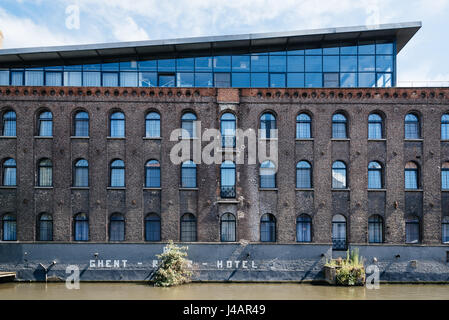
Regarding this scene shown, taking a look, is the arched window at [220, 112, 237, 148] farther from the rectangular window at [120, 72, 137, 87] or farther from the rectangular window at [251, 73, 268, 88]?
the rectangular window at [120, 72, 137, 87]

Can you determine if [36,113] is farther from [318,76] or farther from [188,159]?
[318,76]

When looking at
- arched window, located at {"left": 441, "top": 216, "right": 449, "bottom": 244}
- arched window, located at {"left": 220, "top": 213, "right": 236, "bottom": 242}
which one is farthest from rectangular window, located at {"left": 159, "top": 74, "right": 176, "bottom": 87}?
arched window, located at {"left": 441, "top": 216, "right": 449, "bottom": 244}

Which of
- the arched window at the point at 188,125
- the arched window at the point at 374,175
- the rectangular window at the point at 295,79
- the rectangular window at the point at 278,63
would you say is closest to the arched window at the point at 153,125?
the arched window at the point at 188,125

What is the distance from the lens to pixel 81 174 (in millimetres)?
20500

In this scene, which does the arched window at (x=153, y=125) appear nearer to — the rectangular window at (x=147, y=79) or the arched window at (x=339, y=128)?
the rectangular window at (x=147, y=79)

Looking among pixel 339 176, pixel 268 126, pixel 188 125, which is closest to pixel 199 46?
pixel 188 125

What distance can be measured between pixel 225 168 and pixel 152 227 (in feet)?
18.0

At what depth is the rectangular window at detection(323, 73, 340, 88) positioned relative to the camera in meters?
22.8

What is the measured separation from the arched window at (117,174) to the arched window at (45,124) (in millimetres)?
4264

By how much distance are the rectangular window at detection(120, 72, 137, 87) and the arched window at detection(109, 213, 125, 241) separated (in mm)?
8579

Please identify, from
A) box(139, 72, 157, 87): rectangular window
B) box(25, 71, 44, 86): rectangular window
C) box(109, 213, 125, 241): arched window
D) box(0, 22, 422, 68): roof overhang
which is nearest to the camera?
box(109, 213, 125, 241): arched window

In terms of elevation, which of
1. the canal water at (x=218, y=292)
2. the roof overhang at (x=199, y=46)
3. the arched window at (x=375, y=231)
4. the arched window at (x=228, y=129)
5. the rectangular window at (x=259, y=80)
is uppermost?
the roof overhang at (x=199, y=46)

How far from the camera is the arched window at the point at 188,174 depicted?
20.4 metres

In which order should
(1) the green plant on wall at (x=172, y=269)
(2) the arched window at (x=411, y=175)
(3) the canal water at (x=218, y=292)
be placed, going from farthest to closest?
(2) the arched window at (x=411, y=175), (1) the green plant on wall at (x=172, y=269), (3) the canal water at (x=218, y=292)
